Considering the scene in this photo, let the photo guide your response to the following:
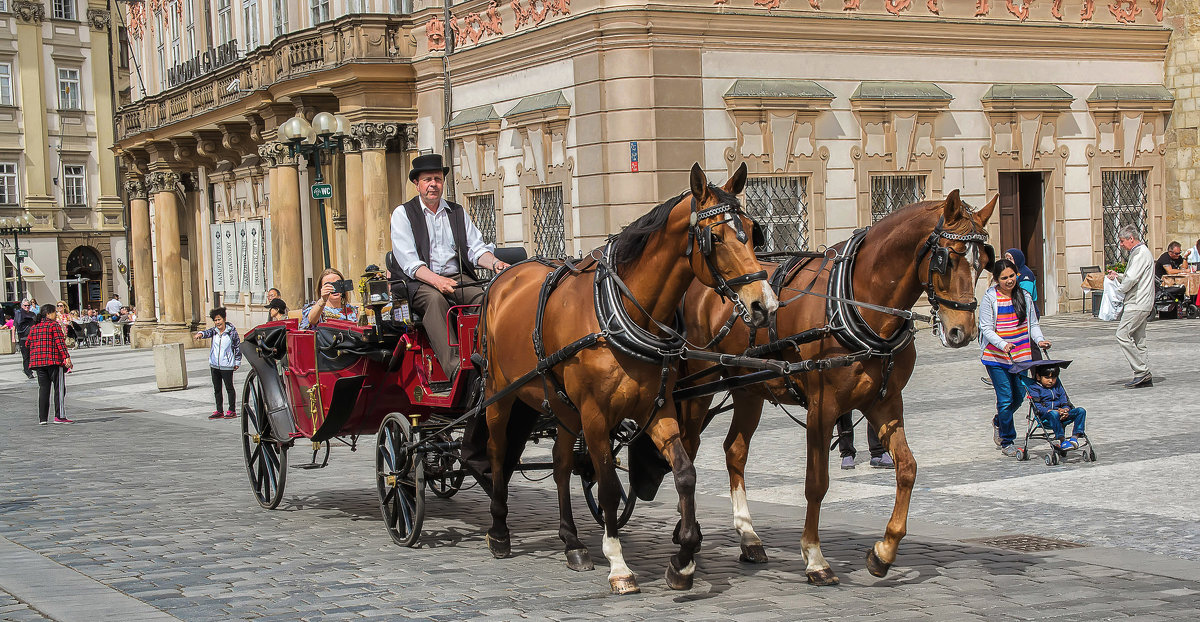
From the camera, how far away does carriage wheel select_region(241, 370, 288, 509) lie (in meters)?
10.4

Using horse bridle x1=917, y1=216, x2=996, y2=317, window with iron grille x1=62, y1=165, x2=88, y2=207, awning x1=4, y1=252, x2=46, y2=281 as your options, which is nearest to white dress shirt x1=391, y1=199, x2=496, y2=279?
horse bridle x1=917, y1=216, x2=996, y2=317

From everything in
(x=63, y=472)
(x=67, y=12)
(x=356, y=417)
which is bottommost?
(x=63, y=472)

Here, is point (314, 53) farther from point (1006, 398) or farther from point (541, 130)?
point (1006, 398)

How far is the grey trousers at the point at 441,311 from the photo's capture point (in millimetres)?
8773

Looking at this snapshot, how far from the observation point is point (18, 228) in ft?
191

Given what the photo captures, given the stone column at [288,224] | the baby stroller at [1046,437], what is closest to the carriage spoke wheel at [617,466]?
the baby stroller at [1046,437]

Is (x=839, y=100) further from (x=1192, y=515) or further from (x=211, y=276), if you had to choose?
(x=211, y=276)

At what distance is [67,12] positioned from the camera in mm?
66250

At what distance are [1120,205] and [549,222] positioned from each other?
430 inches

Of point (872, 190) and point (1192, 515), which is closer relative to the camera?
point (1192, 515)

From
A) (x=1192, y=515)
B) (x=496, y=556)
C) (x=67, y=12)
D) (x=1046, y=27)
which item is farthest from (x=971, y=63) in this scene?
(x=67, y=12)

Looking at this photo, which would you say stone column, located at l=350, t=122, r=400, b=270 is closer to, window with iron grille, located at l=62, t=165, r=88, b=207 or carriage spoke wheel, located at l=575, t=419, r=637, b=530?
carriage spoke wheel, located at l=575, t=419, r=637, b=530

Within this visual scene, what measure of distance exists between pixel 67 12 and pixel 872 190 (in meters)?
54.1

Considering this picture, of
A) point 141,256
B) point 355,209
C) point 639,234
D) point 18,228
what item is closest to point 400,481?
point 639,234
